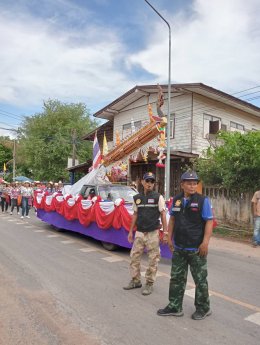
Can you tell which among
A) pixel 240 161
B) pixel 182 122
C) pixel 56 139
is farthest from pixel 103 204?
pixel 56 139

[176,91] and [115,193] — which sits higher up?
[176,91]

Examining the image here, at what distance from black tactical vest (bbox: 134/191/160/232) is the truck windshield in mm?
3990

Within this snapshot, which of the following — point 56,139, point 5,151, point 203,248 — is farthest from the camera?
point 5,151

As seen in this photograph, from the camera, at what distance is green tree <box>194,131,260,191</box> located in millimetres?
11789

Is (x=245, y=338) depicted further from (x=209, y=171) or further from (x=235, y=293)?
(x=209, y=171)

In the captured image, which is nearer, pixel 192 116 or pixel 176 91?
pixel 192 116

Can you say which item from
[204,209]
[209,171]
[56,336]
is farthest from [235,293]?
[209,171]

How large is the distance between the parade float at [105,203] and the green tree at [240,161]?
8.02ft

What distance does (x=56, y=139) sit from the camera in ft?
109

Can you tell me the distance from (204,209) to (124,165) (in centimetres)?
823

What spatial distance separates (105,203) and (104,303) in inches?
156

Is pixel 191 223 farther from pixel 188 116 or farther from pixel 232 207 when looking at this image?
pixel 188 116

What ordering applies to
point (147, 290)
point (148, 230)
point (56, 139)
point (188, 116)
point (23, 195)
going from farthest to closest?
point (56, 139) < point (188, 116) < point (23, 195) < point (148, 230) < point (147, 290)

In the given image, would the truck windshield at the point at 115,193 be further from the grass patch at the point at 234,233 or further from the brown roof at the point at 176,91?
the brown roof at the point at 176,91
